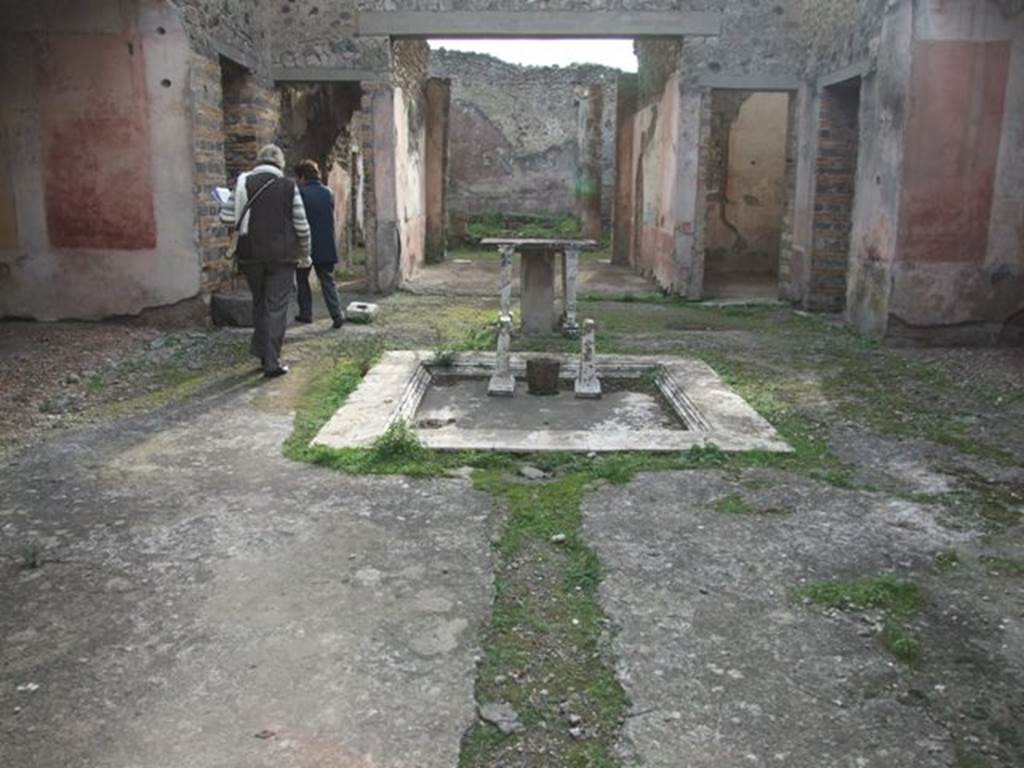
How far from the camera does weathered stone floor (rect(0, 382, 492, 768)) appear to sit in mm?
2344

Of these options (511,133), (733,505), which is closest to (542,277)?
(733,505)

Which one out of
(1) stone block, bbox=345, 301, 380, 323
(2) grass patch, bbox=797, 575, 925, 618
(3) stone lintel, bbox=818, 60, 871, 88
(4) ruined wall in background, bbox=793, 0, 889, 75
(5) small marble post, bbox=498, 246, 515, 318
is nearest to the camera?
(2) grass patch, bbox=797, 575, 925, 618

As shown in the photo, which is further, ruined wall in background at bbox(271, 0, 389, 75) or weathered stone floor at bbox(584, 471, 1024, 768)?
ruined wall in background at bbox(271, 0, 389, 75)

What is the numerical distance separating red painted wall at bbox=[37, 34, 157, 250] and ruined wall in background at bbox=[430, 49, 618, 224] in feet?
53.2

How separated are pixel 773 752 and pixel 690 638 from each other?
1.96 ft

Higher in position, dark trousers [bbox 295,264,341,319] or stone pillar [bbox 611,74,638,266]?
stone pillar [bbox 611,74,638,266]

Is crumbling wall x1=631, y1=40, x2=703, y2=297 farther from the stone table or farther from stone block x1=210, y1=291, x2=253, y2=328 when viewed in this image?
stone block x1=210, y1=291, x2=253, y2=328

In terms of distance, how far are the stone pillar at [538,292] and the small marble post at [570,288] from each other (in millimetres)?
149

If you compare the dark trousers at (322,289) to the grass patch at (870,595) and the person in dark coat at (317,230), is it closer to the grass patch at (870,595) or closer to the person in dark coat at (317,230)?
the person in dark coat at (317,230)

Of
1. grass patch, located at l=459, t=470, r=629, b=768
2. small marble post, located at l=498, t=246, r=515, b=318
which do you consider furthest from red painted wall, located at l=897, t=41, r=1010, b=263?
grass patch, located at l=459, t=470, r=629, b=768

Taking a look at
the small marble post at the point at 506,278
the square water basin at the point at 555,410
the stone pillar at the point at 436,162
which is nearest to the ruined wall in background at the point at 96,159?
the square water basin at the point at 555,410

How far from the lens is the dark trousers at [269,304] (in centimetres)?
662

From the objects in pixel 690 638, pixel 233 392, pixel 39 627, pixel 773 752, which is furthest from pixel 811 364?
pixel 39 627

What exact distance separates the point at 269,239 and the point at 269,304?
0.47 m
